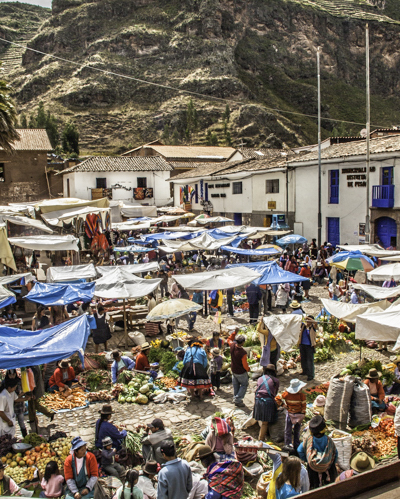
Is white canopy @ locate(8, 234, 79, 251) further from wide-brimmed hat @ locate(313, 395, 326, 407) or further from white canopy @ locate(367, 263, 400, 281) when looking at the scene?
wide-brimmed hat @ locate(313, 395, 326, 407)

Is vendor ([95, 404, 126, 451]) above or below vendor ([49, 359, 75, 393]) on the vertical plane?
above

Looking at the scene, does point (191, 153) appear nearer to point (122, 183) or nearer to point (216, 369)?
point (122, 183)

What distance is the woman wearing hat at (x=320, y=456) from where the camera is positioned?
561 centimetres

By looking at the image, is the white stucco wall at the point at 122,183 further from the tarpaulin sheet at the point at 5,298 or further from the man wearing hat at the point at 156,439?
the man wearing hat at the point at 156,439

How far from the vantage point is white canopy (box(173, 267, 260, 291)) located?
12719 millimetres

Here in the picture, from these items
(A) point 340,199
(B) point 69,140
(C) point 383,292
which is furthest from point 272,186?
(B) point 69,140

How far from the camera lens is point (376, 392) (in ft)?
26.9

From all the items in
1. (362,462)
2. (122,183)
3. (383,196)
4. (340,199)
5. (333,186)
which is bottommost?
(362,462)

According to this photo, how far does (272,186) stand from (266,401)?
83.9 feet

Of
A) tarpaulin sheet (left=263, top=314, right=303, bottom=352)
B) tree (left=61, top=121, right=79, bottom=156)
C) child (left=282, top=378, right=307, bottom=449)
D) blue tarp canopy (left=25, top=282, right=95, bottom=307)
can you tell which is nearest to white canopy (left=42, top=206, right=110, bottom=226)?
blue tarp canopy (left=25, top=282, right=95, bottom=307)

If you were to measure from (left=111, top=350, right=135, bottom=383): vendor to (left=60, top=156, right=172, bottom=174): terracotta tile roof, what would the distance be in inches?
1382

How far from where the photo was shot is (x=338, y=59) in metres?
114

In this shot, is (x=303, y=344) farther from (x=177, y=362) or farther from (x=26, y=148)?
(x=26, y=148)

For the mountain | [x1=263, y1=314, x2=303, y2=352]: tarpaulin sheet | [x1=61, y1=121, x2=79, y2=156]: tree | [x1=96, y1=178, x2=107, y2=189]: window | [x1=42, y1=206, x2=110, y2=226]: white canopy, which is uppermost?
the mountain
